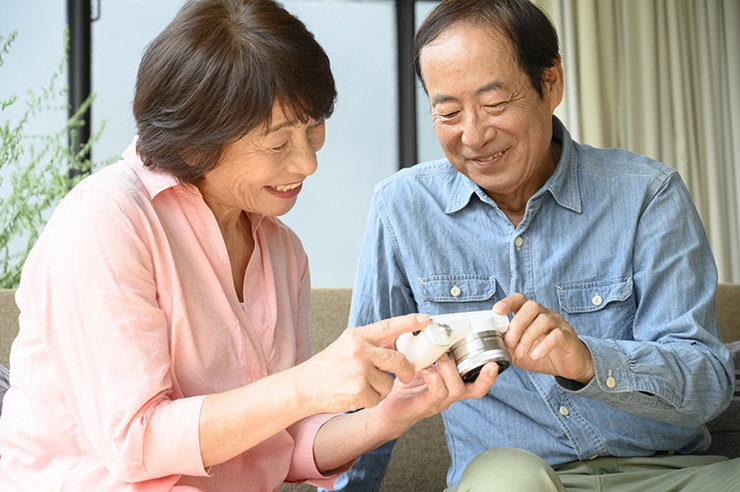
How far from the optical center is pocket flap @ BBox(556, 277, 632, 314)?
1276 millimetres

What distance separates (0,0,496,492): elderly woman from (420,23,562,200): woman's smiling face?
0.87ft

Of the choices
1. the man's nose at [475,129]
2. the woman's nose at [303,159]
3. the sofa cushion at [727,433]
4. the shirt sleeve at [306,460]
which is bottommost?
the sofa cushion at [727,433]

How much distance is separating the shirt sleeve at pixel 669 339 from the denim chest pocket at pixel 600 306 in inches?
1.0

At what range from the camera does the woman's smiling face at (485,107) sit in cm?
126

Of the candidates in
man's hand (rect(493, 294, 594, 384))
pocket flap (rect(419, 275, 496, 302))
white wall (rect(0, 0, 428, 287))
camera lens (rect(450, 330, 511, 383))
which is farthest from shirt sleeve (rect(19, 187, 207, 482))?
white wall (rect(0, 0, 428, 287))

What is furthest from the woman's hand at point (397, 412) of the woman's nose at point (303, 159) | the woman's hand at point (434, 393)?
the woman's nose at point (303, 159)

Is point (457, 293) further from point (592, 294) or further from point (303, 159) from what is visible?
point (303, 159)

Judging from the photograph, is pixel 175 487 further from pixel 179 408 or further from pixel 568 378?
pixel 568 378

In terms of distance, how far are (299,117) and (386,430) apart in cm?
55

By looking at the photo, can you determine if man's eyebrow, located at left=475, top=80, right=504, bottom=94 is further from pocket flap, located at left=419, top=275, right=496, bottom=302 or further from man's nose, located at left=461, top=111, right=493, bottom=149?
pocket flap, located at left=419, top=275, right=496, bottom=302

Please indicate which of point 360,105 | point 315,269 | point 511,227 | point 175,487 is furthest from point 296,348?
point 360,105

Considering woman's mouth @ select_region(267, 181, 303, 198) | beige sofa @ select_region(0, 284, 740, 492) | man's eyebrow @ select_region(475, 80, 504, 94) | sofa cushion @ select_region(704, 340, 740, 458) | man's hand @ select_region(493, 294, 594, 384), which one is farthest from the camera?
beige sofa @ select_region(0, 284, 740, 492)

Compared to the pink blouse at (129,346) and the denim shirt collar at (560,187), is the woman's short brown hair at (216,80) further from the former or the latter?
the denim shirt collar at (560,187)

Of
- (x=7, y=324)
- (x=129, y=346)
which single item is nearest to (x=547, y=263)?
(x=129, y=346)
